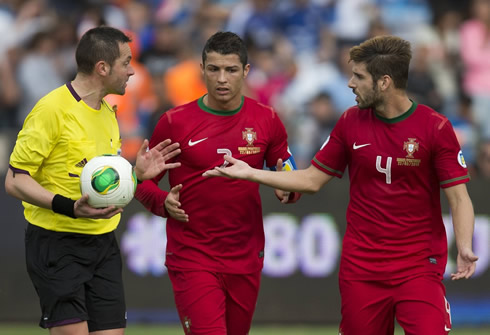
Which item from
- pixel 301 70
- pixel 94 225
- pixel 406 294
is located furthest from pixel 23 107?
pixel 406 294

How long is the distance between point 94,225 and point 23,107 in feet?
20.8

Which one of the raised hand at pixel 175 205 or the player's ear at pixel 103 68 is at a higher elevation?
the player's ear at pixel 103 68

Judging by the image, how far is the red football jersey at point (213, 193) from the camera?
7051 mm

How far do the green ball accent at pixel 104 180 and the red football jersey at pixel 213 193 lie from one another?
0.81 metres

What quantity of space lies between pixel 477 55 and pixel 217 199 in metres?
7.46

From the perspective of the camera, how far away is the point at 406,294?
21.3ft

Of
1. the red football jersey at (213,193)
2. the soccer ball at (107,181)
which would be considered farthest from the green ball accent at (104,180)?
the red football jersey at (213,193)

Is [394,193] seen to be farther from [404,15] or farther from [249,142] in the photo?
[404,15]

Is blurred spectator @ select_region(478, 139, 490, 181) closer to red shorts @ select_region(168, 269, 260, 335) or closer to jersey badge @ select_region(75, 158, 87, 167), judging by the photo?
red shorts @ select_region(168, 269, 260, 335)

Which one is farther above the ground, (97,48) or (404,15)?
(404,15)

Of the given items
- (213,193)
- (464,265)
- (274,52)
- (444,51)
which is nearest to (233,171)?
(213,193)

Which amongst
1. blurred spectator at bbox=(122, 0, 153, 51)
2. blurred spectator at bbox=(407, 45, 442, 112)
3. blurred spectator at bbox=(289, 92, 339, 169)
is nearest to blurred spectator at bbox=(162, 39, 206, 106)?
blurred spectator at bbox=(122, 0, 153, 51)

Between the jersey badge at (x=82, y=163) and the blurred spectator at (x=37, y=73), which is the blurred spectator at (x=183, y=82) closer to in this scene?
the blurred spectator at (x=37, y=73)

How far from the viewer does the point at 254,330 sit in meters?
10.5
